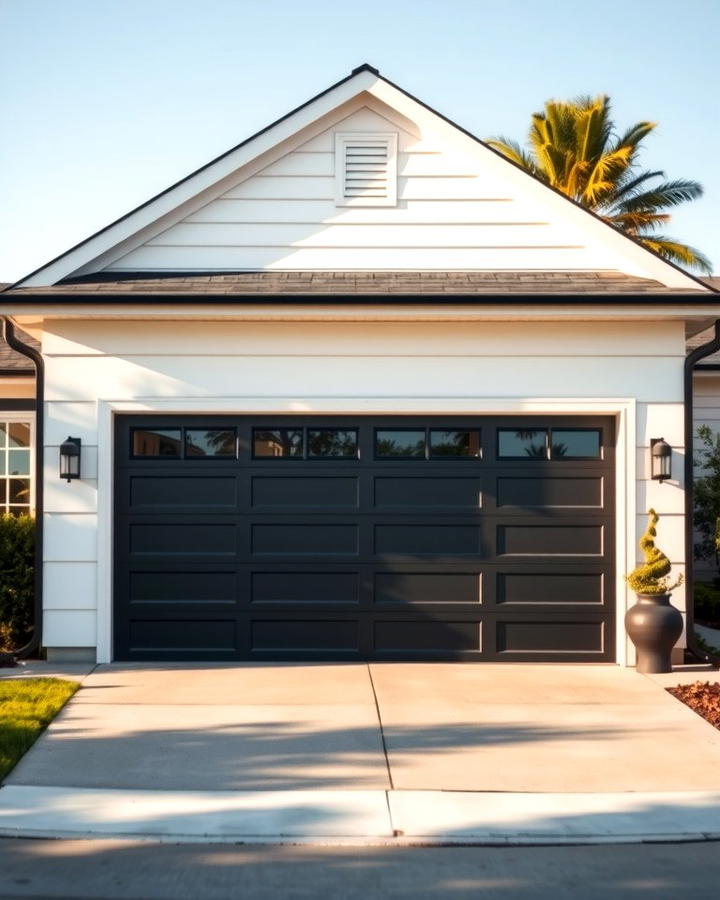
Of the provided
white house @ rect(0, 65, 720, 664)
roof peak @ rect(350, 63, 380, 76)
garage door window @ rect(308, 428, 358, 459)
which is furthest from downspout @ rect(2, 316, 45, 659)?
roof peak @ rect(350, 63, 380, 76)

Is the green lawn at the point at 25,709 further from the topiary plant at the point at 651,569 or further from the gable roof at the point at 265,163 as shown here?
the topiary plant at the point at 651,569

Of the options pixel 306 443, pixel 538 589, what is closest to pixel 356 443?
pixel 306 443

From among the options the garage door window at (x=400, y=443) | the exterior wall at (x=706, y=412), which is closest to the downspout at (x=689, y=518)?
the garage door window at (x=400, y=443)

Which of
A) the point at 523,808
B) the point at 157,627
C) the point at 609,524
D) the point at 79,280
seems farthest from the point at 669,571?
the point at 79,280

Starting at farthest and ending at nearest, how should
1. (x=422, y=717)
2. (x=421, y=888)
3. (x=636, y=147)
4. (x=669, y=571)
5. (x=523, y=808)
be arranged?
1. (x=636, y=147)
2. (x=669, y=571)
3. (x=422, y=717)
4. (x=523, y=808)
5. (x=421, y=888)

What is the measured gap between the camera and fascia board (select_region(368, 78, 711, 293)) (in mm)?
10641

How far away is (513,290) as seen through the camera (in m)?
10.1

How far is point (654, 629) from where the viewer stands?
31.9 feet

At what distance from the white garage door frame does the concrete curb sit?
390 centimetres

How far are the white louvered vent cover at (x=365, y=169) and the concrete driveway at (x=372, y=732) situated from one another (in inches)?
190

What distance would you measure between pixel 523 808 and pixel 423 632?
13.9 feet

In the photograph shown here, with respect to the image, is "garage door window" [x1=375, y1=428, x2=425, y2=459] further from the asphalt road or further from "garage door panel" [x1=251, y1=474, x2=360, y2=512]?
the asphalt road

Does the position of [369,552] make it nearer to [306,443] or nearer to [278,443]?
[306,443]

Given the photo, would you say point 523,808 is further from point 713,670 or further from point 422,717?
point 713,670
